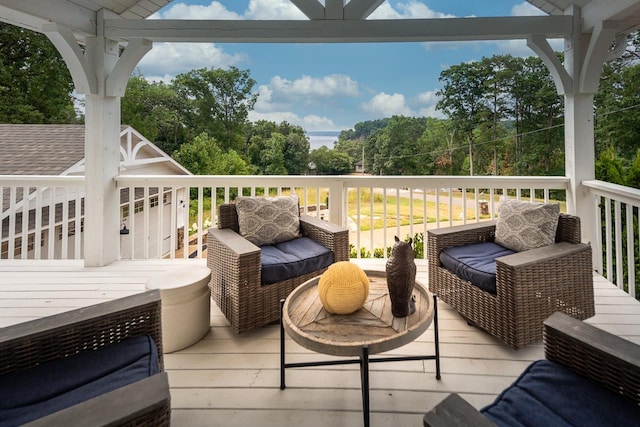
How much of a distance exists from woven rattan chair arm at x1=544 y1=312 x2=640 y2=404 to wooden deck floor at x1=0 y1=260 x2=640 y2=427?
596 millimetres

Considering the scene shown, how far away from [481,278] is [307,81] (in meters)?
6.15

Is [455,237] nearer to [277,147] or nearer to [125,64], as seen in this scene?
[125,64]

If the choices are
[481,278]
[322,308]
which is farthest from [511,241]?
[322,308]

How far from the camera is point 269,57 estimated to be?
6.89m

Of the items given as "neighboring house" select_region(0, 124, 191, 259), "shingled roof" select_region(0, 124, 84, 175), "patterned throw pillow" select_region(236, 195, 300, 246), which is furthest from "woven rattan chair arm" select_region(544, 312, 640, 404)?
"shingled roof" select_region(0, 124, 84, 175)

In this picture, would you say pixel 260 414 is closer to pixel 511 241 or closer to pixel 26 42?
pixel 511 241

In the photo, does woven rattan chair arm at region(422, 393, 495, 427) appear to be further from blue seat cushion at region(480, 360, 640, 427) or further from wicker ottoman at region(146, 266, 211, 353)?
wicker ottoman at region(146, 266, 211, 353)

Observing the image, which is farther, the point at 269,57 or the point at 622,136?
the point at 269,57

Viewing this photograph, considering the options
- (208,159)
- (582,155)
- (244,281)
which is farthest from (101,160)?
(582,155)

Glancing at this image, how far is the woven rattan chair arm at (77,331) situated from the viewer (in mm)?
1176

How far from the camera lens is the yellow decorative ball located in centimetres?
153

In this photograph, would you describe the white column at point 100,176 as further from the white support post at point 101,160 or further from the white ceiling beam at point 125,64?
the white ceiling beam at point 125,64

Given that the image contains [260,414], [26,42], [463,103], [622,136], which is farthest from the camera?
[26,42]

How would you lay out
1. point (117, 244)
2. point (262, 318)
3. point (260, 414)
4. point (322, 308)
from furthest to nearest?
point (117, 244) → point (262, 318) → point (322, 308) → point (260, 414)
